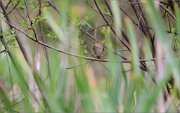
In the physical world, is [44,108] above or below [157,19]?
below

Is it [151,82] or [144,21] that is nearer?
[151,82]

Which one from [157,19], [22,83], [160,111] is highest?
[157,19]

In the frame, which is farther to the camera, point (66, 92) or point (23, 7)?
point (23, 7)

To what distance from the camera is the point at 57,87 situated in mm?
1371

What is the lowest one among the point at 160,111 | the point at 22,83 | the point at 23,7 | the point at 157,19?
the point at 160,111

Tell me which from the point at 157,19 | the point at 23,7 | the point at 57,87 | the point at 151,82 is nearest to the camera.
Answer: the point at 157,19

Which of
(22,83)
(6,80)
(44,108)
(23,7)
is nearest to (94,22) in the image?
(23,7)

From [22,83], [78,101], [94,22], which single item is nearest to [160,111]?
[78,101]

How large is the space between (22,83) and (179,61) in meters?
0.44

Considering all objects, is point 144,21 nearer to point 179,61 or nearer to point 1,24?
point 1,24

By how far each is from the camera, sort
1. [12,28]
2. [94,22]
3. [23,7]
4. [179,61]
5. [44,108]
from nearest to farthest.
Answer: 1. [179,61]
2. [44,108]
3. [12,28]
4. [23,7]
5. [94,22]

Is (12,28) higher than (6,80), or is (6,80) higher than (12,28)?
(12,28)

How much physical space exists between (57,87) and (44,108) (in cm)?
17

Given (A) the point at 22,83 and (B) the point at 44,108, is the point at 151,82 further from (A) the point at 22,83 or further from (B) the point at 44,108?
(A) the point at 22,83
